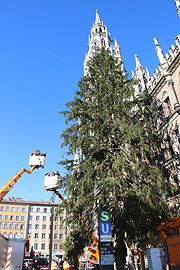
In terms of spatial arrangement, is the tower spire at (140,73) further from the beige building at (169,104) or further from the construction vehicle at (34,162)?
the construction vehicle at (34,162)

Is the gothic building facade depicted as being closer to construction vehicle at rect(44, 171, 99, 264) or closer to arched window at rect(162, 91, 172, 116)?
arched window at rect(162, 91, 172, 116)

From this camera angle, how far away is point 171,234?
11539 millimetres

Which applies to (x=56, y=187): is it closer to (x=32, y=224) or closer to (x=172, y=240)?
(x=172, y=240)

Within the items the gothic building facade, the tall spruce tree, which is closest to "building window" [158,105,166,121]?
the gothic building facade

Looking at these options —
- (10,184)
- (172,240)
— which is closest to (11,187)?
(10,184)

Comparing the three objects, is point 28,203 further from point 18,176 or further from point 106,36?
point 18,176

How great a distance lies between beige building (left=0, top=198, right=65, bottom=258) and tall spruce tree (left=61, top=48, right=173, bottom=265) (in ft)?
172

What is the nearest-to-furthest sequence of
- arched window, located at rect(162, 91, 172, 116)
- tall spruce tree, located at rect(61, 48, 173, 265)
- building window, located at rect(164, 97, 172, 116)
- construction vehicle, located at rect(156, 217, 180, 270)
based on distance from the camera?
construction vehicle, located at rect(156, 217, 180, 270)
tall spruce tree, located at rect(61, 48, 173, 265)
building window, located at rect(164, 97, 172, 116)
arched window, located at rect(162, 91, 172, 116)

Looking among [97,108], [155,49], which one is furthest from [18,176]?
[155,49]

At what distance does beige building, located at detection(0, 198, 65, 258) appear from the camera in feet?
206

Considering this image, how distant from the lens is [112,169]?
43.7 ft

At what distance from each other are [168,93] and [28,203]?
59.2 m

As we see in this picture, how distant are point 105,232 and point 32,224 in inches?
2550

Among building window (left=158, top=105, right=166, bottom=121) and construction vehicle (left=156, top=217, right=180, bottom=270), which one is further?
building window (left=158, top=105, right=166, bottom=121)
